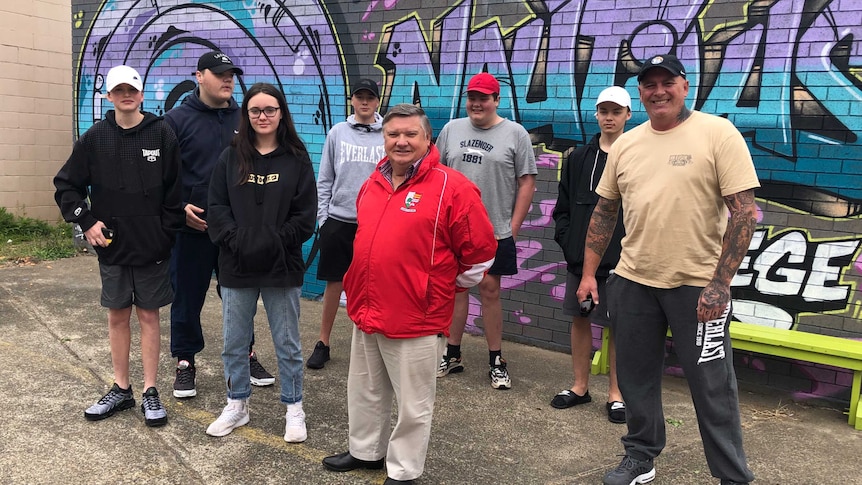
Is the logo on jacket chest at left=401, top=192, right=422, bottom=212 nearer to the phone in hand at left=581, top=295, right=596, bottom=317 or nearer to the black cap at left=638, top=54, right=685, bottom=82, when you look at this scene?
the black cap at left=638, top=54, right=685, bottom=82

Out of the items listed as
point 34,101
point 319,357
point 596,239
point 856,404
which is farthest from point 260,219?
point 34,101

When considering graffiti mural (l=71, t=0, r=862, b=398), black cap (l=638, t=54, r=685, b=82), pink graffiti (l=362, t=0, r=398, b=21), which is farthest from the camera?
pink graffiti (l=362, t=0, r=398, b=21)

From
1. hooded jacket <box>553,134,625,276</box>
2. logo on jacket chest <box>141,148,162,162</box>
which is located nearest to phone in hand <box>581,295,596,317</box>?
hooded jacket <box>553,134,625,276</box>

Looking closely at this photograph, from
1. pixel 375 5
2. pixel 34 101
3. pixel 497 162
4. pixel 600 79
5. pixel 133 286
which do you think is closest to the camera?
pixel 133 286

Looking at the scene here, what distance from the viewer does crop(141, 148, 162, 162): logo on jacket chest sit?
146 inches

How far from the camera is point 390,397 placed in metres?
3.21

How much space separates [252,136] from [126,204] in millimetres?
823

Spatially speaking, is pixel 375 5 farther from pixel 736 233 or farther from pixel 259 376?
pixel 736 233

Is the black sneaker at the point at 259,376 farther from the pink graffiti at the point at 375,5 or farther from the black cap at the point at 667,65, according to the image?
the pink graffiti at the point at 375,5

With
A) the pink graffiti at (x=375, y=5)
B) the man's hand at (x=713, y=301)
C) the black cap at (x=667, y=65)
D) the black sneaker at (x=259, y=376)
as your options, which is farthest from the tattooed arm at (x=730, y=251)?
the pink graffiti at (x=375, y=5)

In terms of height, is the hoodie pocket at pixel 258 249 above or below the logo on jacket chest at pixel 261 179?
below

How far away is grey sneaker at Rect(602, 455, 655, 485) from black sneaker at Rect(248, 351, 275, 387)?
225 cm

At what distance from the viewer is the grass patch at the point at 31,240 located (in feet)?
26.7

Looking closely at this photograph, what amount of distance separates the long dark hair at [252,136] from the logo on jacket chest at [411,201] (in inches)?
35.6
